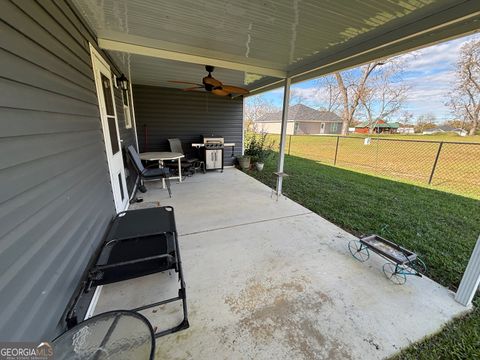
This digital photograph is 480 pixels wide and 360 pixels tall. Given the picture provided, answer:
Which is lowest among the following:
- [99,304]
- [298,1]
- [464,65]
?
[99,304]

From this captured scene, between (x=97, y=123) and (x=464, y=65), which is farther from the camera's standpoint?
(x=464, y=65)

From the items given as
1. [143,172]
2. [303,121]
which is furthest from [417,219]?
[303,121]

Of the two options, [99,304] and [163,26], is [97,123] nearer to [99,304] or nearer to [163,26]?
[163,26]

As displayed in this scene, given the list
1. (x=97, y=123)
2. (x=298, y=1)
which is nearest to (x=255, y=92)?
(x=298, y=1)

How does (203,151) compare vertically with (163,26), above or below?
below

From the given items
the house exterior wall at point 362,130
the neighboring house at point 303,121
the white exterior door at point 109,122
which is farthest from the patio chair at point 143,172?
the house exterior wall at point 362,130

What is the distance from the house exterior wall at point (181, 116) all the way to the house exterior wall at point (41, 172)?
4.13 meters

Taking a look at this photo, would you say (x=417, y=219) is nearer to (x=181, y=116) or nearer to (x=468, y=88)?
(x=181, y=116)

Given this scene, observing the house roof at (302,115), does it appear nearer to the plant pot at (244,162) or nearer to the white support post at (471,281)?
the plant pot at (244,162)

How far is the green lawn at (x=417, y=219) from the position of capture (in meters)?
1.40

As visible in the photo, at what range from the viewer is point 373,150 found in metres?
10.6

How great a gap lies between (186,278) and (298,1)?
8.87ft

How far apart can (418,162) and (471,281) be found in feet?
26.2

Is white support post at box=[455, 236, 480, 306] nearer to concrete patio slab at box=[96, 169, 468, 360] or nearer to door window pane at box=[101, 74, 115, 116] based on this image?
concrete patio slab at box=[96, 169, 468, 360]
